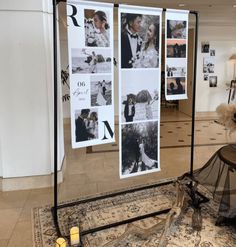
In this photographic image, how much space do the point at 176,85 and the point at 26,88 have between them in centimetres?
173

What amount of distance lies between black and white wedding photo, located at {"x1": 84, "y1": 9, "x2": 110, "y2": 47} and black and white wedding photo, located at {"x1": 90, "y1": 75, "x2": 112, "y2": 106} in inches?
11.3

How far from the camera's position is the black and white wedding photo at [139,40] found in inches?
98.7

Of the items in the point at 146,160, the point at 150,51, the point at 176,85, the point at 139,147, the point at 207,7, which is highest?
the point at 207,7

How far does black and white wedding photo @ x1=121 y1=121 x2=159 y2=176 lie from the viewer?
269 centimetres

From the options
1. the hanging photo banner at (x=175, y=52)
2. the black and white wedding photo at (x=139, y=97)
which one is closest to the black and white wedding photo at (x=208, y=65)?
the hanging photo banner at (x=175, y=52)

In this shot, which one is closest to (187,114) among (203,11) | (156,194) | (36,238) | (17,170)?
(203,11)

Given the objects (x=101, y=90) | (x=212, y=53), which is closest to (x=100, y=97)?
(x=101, y=90)

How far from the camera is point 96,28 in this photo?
7.76 feet

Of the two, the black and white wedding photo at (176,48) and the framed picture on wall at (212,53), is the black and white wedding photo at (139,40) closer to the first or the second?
the black and white wedding photo at (176,48)

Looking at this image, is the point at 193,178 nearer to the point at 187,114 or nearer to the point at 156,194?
the point at 156,194

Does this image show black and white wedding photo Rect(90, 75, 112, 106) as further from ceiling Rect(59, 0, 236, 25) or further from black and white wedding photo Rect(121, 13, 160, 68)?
ceiling Rect(59, 0, 236, 25)

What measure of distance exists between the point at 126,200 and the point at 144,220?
450 mm

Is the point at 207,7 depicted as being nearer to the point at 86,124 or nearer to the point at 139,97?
the point at 139,97

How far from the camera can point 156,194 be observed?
3.30 metres
